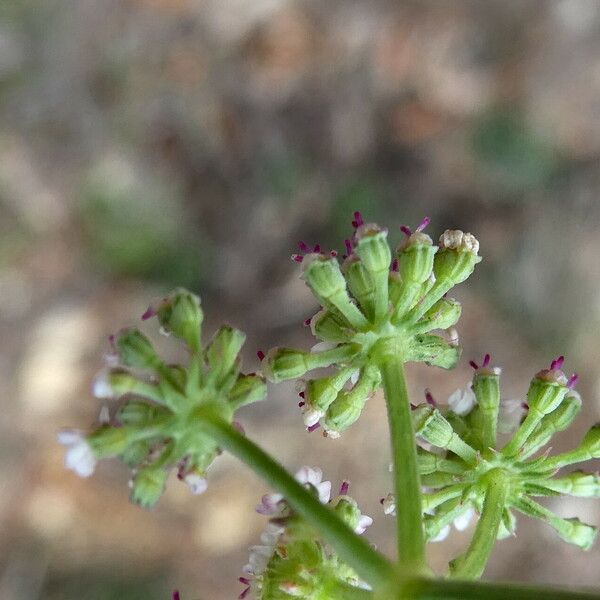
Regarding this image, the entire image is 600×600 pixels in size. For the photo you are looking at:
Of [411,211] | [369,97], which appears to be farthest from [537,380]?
[369,97]

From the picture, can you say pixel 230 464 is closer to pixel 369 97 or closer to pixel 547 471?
pixel 369 97

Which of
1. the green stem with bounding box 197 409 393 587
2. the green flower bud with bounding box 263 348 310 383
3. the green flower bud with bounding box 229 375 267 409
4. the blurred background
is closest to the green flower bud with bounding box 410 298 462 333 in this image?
the green flower bud with bounding box 263 348 310 383

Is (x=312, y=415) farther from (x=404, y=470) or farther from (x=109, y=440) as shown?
(x=109, y=440)

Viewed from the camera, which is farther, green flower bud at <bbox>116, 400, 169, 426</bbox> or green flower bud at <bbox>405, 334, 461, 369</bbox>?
green flower bud at <bbox>405, 334, 461, 369</bbox>

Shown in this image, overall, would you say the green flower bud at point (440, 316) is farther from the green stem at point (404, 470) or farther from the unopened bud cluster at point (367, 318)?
the green stem at point (404, 470)

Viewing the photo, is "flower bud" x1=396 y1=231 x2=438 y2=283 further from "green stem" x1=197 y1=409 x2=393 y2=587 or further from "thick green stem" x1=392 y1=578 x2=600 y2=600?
"thick green stem" x1=392 y1=578 x2=600 y2=600

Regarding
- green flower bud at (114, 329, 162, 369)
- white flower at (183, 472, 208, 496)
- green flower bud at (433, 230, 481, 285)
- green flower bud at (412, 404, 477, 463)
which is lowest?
white flower at (183, 472, 208, 496)

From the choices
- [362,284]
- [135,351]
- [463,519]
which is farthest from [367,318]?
[463,519]
